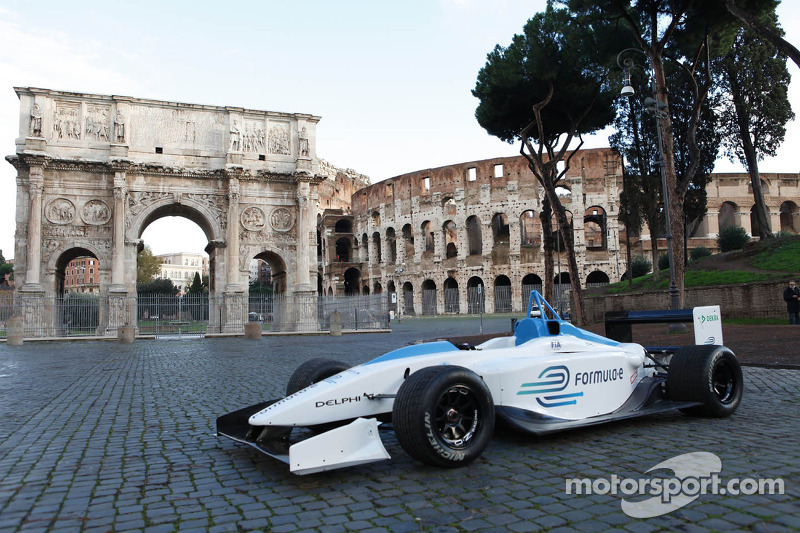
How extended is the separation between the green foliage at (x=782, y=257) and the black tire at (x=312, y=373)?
66.1 ft

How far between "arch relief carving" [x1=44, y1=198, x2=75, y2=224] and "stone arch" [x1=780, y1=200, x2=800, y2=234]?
162 ft

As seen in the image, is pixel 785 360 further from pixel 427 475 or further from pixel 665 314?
pixel 427 475

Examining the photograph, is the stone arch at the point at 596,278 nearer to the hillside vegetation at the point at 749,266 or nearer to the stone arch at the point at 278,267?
the hillside vegetation at the point at 749,266

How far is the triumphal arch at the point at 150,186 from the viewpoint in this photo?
906 inches

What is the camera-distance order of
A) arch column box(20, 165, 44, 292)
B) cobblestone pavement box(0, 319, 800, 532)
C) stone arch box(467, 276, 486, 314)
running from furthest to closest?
stone arch box(467, 276, 486, 314), arch column box(20, 165, 44, 292), cobblestone pavement box(0, 319, 800, 532)

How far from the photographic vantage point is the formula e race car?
322 centimetres

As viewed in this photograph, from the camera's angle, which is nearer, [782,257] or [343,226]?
[782,257]

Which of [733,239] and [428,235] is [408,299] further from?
[733,239]

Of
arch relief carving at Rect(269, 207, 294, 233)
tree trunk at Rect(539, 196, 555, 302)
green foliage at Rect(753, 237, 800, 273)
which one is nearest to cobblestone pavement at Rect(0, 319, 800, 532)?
Answer: tree trunk at Rect(539, 196, 555, 302)

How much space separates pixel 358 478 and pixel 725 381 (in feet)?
11.3

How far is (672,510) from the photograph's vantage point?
2.66 m

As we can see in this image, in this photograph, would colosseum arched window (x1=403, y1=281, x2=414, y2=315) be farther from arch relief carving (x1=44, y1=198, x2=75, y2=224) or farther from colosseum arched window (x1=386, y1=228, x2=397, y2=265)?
arch relief carving (x1=44, y1=198, x2=75, y2=224)

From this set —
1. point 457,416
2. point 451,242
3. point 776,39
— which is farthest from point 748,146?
point 451,242

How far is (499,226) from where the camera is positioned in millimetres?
48469
